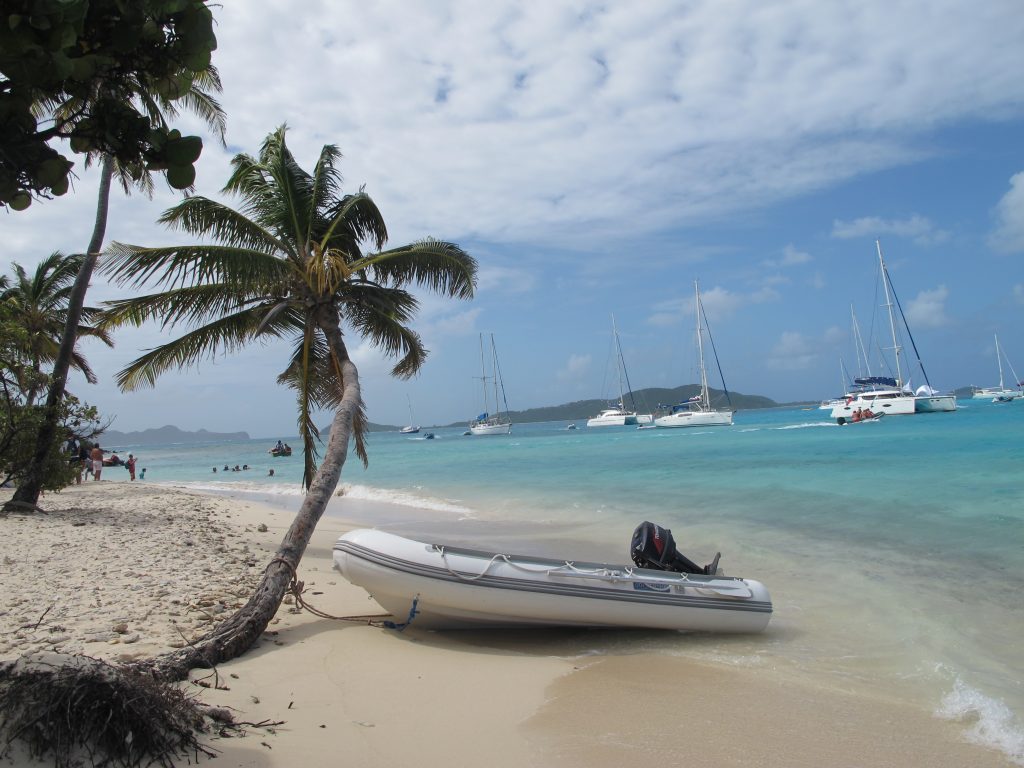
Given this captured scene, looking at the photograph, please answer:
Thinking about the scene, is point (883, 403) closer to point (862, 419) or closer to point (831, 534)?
point (862, 419)

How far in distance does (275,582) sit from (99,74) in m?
4.43

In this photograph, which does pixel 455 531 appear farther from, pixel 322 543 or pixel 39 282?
pixel 39 282

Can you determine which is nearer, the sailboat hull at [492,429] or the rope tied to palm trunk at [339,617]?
the rope tied to palm trunk at [339,617]

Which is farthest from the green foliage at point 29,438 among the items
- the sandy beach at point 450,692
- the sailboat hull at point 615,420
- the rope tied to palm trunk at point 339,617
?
the sailboat hull at point 615,420

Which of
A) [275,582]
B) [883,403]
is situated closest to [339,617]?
[275,582]

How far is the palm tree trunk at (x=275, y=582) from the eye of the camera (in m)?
4.59

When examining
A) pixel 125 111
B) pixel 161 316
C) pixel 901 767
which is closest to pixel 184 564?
pixel 161 316

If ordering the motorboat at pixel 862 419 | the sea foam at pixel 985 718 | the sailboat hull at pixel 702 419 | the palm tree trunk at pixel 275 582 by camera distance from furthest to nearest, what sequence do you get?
the sailboat hull at pixel 702 419, the motorboat at pixel 862 419, the palm tree trunk at pixel 275 582, the sea foam at pixel 985 718

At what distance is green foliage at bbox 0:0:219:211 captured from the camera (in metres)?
1.90

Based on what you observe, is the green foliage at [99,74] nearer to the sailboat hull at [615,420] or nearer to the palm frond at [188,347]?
the palm frond at [188,347]

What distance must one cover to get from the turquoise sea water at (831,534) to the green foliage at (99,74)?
5.63 meters

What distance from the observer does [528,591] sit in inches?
241

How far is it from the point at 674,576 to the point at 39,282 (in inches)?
741

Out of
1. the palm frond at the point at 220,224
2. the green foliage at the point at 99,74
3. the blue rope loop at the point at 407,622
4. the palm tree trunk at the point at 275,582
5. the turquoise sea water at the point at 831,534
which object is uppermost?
the palm frond at the point at 220,224
